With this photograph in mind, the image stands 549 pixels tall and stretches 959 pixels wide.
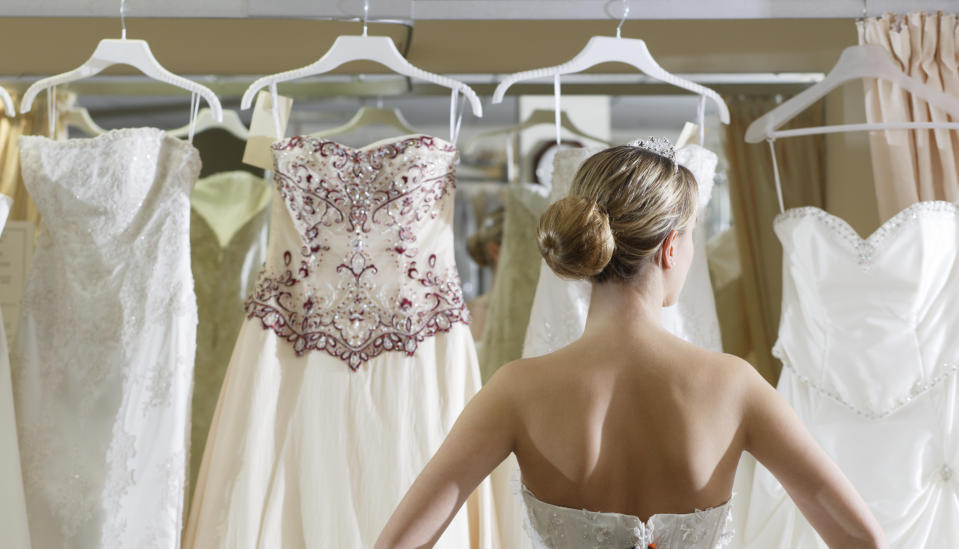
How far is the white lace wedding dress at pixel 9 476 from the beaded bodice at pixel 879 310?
1924 mm

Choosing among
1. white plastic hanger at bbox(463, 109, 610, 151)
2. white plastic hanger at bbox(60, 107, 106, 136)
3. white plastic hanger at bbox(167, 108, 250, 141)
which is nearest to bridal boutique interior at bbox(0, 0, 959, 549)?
white plastic hanger at bbox(60, 107, 106, 136)

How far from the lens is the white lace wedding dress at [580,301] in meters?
→ 2.37

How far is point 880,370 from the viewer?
228 cm

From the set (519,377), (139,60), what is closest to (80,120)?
(139,60)

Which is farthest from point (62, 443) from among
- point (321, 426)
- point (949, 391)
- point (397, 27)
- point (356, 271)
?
point (949, 391)

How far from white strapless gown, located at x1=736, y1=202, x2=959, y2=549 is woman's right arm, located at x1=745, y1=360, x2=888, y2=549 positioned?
101 cm

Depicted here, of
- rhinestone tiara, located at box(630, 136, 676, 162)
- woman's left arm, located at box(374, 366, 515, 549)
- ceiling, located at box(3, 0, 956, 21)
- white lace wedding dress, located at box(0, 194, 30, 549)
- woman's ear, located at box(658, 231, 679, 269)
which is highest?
ceiling, located at box(3, 0, 956, 21)

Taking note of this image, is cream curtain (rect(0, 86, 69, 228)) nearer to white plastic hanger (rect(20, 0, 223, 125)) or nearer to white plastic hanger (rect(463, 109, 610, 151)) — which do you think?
white plastic hanger (rect(20, 0, 223, 125))

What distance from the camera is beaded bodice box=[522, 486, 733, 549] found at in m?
1.34

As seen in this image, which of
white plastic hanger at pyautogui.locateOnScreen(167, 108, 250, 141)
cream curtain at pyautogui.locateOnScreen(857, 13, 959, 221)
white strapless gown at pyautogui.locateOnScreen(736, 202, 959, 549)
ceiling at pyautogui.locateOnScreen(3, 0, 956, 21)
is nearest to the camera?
white strapless gown at pyautogui.locateOnScreen(736, 202, 959, 549)

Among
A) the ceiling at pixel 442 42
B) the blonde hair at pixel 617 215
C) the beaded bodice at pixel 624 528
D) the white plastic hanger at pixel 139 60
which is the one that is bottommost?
the beaded bodice at pixel 624 528

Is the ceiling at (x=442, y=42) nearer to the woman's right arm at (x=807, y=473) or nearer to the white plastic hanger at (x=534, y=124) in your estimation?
the white plastic hanger at (x=534, y=124)

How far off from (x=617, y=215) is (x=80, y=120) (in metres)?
2.17

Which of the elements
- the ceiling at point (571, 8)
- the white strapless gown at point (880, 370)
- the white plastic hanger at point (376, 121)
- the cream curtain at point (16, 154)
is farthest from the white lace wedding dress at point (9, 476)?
the white strapless gown at point (880, 370)
